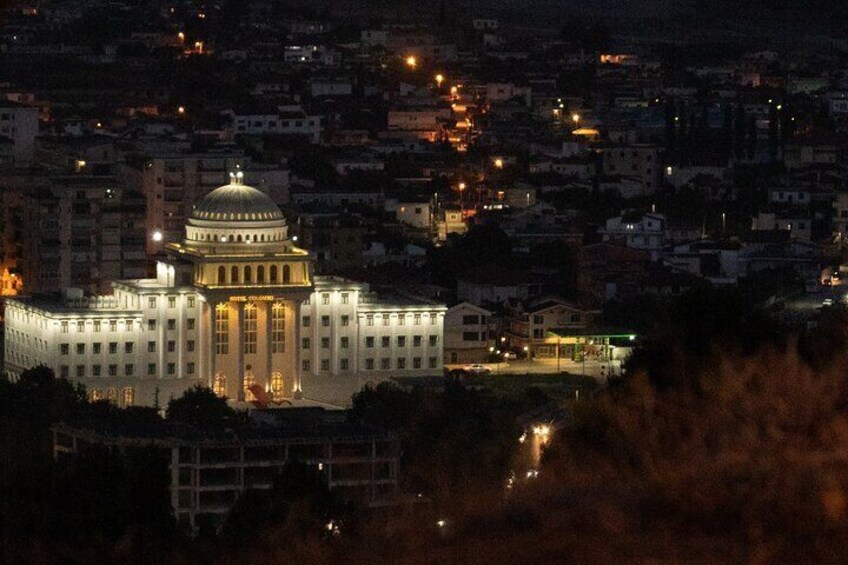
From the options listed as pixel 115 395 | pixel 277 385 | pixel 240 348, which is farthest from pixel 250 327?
pixel 115 395

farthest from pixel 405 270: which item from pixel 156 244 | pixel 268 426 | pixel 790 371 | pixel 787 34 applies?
pixel 787 34

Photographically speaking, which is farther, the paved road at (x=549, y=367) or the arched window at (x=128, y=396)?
the paved road at (x=549, y=367)

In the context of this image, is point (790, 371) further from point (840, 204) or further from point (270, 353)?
point (840, 204)

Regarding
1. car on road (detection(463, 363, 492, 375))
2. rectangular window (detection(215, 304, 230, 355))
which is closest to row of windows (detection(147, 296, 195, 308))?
rectangular window (detection(215, 304, 230, 355))

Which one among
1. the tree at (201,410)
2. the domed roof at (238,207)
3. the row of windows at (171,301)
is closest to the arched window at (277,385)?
the row of windows at (171,301)

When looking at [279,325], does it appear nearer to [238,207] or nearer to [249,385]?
[249,385]

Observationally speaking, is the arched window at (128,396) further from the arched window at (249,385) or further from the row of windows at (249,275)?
the row of windows at (249,275)

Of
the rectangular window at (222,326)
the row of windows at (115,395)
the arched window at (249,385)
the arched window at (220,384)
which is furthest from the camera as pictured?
the rectangular window at (222,326)

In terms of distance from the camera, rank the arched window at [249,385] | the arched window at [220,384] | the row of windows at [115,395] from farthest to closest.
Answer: the arched window at [220,384] → the arched window at [249,385] → the row of windows at [115,395]
